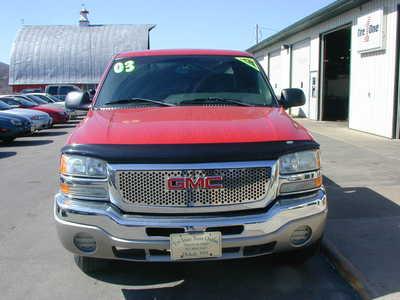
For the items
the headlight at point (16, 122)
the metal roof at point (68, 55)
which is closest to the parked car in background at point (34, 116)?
the headlight at point (16, 122)

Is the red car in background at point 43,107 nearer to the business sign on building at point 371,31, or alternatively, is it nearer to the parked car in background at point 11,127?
the parked car in background at point 11,127

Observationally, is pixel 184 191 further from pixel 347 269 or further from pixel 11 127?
pixel 11 127

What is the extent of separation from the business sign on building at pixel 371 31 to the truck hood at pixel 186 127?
11.6m

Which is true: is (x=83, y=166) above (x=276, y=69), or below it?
below

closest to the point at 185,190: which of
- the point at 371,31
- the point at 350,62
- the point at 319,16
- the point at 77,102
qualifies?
the point at 77,102

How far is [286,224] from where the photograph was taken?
3670 millimetres

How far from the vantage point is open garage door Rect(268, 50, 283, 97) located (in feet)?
98.3

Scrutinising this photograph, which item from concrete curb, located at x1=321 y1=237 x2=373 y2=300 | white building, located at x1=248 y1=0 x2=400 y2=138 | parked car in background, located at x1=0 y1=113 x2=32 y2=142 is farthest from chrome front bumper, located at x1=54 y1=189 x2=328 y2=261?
parked car in background, located at x1=0 y1=113 x2=32 y2=142

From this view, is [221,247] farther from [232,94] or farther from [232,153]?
[232,94]

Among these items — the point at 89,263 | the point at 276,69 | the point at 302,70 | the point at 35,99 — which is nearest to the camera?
the point at 89,263

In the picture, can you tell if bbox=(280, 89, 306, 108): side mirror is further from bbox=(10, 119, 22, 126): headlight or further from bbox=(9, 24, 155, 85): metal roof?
bbox=(9, 24, 155, 85): metal roof

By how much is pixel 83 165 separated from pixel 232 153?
108 centimetres

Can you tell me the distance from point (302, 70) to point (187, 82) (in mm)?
20593

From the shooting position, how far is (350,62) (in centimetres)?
1867
